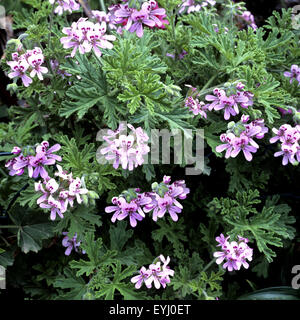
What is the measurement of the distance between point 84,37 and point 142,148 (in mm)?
395

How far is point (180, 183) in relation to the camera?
1.43 metres

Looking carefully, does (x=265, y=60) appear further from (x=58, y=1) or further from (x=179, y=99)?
(x=58, y=1)

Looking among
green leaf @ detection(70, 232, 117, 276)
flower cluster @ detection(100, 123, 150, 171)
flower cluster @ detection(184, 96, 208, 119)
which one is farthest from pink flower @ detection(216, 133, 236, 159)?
green leaf @ detection(70, 232, 117, 276)

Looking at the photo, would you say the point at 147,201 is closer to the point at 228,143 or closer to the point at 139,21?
the point at 228,143

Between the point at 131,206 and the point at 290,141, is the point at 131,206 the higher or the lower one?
the lower one

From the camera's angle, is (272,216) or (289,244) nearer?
(272,216)

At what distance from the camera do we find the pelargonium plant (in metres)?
1.33

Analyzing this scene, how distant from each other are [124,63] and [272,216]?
2.55ft

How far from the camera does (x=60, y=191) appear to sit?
128cm

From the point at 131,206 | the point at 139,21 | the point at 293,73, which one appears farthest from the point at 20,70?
the point at 293,73

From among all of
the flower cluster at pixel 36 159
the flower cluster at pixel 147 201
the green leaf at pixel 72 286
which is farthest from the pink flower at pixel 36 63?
the green leaf at pixel 72 286

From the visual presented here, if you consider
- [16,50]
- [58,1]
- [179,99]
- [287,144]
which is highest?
[58,1]

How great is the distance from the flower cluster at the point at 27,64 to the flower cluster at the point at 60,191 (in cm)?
35
